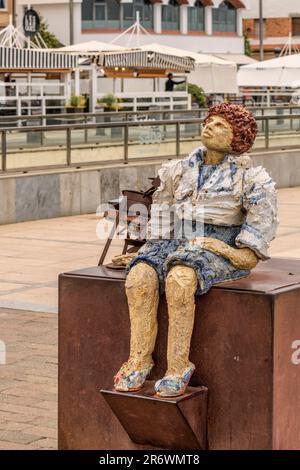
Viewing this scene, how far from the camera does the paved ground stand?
729cm

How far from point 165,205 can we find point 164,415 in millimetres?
944

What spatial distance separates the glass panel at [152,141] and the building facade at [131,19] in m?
46.0

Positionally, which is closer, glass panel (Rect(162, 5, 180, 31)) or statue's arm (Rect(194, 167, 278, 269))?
statue's arm (Rect(194, 167, 278, 269))

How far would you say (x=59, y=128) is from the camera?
61.4ft

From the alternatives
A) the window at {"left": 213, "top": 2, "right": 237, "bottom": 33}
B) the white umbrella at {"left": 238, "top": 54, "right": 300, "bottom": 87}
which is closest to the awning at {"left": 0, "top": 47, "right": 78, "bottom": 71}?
the white umbrella at {"left": 238, "top": 54, "right": 300, "bottom": 87}

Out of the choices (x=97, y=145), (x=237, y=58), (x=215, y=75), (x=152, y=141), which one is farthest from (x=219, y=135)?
(x=237, y=58)

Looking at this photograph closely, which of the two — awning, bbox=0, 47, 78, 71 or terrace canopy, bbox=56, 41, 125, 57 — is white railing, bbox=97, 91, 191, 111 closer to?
awning, bbox=0, 47, 78, 71

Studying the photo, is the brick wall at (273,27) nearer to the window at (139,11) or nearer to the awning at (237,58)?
the awning at (237,58)

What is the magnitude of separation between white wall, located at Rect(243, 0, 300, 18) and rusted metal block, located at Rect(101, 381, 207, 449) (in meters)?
84.4

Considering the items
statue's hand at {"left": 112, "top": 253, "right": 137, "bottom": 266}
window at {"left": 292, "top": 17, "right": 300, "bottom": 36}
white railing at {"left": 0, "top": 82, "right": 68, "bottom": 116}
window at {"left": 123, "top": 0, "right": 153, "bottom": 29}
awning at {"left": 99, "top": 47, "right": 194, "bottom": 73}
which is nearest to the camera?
statue's hand at {"left": 112, "top": 253, "right": 137, "bottom": 266}

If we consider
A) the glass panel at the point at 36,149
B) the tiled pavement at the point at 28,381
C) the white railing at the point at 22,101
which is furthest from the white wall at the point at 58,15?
the tiled pavement at the point at 28,381

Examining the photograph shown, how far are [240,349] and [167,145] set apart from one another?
16.0m

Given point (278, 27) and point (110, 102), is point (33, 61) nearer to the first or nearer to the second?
point (110, 102)
